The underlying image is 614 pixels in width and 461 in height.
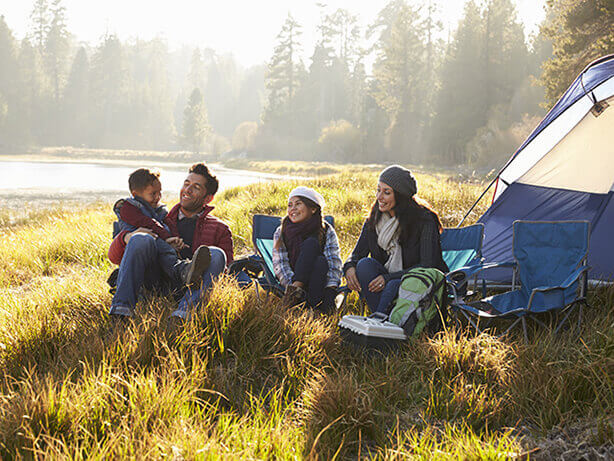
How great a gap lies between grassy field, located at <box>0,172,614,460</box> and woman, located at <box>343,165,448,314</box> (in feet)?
1.08

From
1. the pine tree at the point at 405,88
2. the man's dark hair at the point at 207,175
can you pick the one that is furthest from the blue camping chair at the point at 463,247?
the pine tree at the point at 405,88

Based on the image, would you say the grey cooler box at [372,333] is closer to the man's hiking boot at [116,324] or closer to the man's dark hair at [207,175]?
the man's hiking boot at [116,324]

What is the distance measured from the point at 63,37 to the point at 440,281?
6348 cm

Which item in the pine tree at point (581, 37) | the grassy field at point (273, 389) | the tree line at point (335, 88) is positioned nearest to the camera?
the grassy field at point (273, 389)

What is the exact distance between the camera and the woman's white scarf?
11.0 ft

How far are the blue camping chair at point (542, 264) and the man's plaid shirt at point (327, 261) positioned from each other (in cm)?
86

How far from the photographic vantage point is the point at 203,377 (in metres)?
2.23

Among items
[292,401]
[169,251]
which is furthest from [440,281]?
[169,251]

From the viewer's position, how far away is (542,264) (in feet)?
12.2

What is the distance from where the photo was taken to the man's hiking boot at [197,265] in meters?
Result: 2.97

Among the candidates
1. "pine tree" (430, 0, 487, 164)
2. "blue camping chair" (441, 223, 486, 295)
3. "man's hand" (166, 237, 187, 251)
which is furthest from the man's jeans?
"pine tree" (430, 0, 487, 164)

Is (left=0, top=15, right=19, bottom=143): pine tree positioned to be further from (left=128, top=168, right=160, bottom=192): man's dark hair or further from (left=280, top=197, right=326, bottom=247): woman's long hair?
(left=280, top=197, right=326, bottom=247): woman's long hair

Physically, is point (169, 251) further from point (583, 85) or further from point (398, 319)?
point (583, 85)

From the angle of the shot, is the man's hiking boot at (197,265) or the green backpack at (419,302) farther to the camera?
the man's hiking boot at (197,265)
